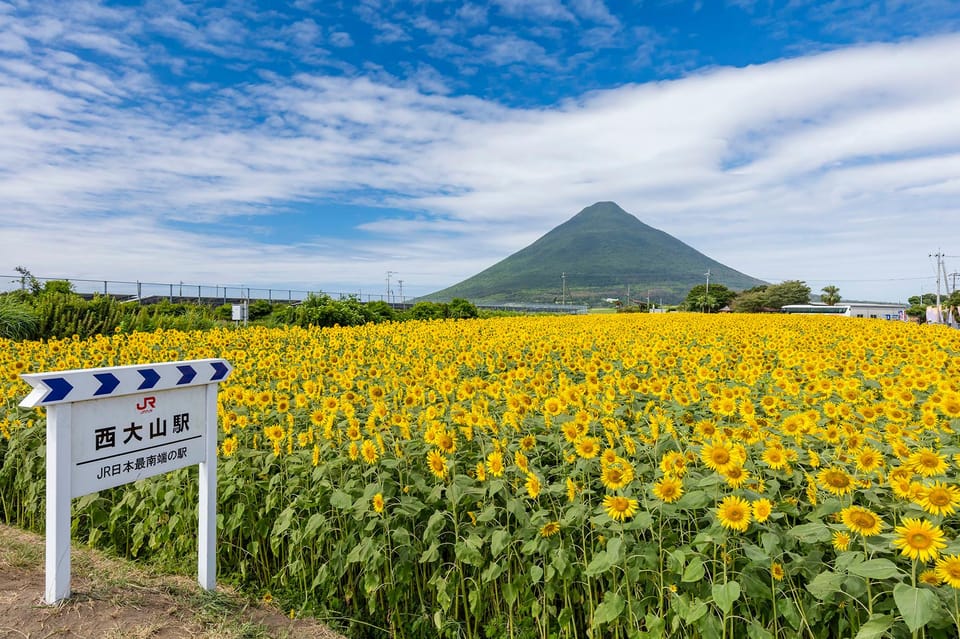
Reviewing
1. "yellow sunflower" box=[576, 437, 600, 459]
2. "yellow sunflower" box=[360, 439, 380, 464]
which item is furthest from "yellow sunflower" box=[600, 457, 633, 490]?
"yellow sunflower" box=[360, 439, 380, 464]

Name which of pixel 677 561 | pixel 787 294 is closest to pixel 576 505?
pixel 677 561

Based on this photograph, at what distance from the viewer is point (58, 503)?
8.02 feet

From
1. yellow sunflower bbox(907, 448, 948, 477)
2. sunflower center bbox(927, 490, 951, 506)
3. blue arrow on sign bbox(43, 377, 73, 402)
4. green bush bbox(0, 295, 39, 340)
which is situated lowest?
sunflower center bbox(927, 490, 951, 506)

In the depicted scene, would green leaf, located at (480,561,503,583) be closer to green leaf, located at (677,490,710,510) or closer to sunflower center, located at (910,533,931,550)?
green leaf, located at (677,490,710,510)

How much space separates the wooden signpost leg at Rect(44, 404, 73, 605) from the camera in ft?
7.86

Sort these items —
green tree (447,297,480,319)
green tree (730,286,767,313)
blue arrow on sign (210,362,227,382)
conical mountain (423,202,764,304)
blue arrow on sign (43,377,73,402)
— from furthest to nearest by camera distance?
1. conical mountain (423,202,764,304)
2. green tree (730,286,767,313)
3. green tree (447,297,480,319)
4. blue arrow on sign (210,362,227,382)
5. blue arrow on sign (43,377,73,402)

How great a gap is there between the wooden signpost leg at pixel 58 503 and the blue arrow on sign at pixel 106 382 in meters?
0.13

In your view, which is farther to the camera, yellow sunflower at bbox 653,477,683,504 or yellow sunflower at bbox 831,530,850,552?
yellow sunflower at bbox 653,477,683,504

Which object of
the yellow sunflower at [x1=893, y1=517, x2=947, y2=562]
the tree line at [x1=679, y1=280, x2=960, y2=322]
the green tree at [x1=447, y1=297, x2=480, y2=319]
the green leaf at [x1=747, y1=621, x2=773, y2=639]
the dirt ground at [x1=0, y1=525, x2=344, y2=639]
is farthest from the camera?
the tree line at [x1=679, y1=280, x2=960, y2=322]

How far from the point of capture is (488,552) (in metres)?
2.63

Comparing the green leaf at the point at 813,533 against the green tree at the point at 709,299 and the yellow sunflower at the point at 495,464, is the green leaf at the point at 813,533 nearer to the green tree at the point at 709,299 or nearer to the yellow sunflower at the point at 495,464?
the yellow sunflower at the point at 495,464

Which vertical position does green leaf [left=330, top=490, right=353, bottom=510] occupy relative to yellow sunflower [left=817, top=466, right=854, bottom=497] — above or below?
below

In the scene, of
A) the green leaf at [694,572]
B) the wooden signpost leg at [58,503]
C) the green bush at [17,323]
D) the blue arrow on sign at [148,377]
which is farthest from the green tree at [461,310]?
the green leaf at [694,572]

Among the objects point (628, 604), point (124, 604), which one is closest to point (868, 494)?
point (628, 604)
